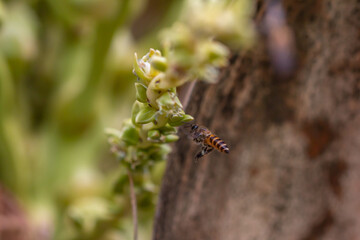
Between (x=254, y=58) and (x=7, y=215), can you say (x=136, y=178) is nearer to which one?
(x=254, y=58)

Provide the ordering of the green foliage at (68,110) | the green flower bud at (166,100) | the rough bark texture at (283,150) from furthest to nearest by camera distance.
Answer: the green foliage at (68,110) < the rough bark texture at (283,150) < the green flower bud at (166,100)

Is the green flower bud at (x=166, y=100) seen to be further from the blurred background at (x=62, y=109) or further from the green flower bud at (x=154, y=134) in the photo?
the blurred background at (x=62, y=109)

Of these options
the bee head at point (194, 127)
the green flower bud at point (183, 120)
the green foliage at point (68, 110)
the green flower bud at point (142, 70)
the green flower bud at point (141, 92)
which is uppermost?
the green foliage at point (68, 110)

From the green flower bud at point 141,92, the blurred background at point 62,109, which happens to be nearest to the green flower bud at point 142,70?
the green flower bud at point 141,92

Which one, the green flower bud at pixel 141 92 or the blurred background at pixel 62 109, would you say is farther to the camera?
the blurred background at pixel 62 109

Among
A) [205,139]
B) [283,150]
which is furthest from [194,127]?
[283,150]

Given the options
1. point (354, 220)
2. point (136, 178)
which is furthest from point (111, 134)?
point (354, 220)
